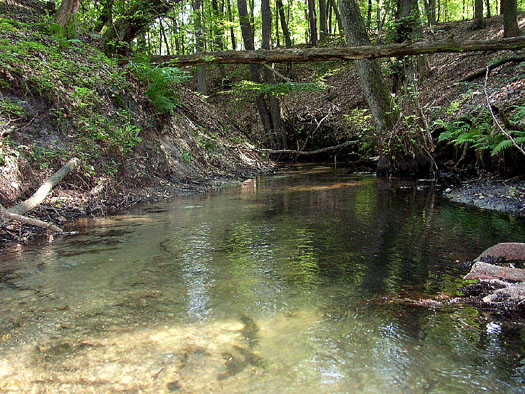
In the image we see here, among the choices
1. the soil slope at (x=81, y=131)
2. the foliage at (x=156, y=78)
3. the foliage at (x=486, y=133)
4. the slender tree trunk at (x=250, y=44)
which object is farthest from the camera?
the slender tree trunk at (x=250, y=44)

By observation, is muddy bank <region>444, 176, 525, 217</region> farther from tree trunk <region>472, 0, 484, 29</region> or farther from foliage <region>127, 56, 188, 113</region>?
tree trunk <region>472, 0, 484, 29</region>

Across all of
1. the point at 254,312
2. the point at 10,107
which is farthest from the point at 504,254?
the point at 10,107

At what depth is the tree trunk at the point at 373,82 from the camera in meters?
10.8

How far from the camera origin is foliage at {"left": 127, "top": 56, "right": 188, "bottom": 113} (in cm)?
984

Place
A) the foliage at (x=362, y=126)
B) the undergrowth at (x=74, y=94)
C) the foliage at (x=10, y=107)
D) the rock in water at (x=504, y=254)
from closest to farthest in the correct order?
the rock in water at (x=504, y=254), the foliage at (x=10, y=107), the undergrowth at (x=74, y=94), the foliage at (x=362, y=126)

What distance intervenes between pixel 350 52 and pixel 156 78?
15.9 ft

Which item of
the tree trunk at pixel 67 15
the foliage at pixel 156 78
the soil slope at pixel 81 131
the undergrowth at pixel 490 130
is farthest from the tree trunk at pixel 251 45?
the undergrowth at pixel 490 130

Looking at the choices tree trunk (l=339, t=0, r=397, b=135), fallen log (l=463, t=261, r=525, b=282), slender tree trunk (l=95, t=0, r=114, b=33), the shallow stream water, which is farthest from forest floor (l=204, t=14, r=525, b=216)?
slender tree trunk (l=95, t=0, r=114, b=33)

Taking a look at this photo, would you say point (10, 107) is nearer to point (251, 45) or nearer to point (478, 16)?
point (251, 45)

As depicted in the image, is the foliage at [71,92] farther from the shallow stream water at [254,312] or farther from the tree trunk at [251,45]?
the tree trunk at [251,45]

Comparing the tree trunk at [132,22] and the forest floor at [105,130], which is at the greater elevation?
the tree trunk at [132,22]

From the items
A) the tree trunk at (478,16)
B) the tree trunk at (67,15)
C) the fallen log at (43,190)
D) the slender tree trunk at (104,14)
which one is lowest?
the fallen log at (43,190)

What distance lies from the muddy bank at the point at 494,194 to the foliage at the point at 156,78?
6809mm

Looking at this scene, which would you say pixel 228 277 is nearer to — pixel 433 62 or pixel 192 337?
pixel 192 337
